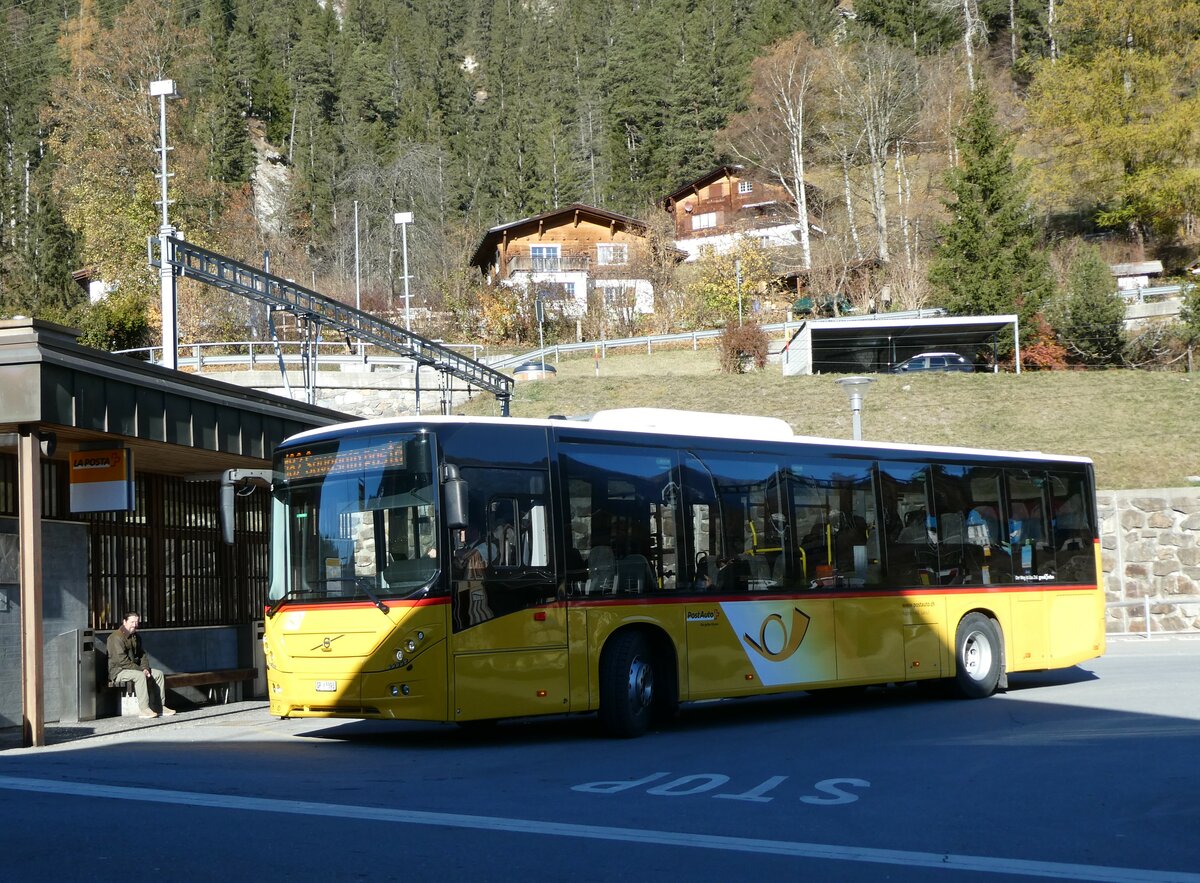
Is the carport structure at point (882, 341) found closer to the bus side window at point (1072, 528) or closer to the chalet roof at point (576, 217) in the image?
the bus side window at point (1072, 528)

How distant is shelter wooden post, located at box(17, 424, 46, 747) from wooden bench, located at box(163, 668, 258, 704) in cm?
357

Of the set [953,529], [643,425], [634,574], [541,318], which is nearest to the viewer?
[634,574]

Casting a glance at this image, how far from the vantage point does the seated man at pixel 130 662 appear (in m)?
15.5

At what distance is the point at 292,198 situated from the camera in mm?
85812

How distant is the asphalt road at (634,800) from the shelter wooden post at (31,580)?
0.39 m

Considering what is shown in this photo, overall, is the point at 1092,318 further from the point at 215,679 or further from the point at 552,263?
the point at 215,679

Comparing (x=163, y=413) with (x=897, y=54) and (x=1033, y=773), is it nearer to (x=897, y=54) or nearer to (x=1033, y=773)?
(x=1033, y=773)

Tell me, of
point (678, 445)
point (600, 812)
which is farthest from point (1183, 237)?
point (600, 812)

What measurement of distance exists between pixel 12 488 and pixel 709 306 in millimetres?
49577

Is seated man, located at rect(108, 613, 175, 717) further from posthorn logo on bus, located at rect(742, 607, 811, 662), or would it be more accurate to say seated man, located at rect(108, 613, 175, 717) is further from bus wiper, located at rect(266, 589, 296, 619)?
posthorn logo on bus, located at rect(742, 607, 811, 662)

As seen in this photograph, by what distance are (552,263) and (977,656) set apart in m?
60.2

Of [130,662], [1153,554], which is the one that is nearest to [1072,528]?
[1153,554]

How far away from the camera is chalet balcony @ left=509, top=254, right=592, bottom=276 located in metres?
74.2

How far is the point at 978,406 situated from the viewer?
125ft
